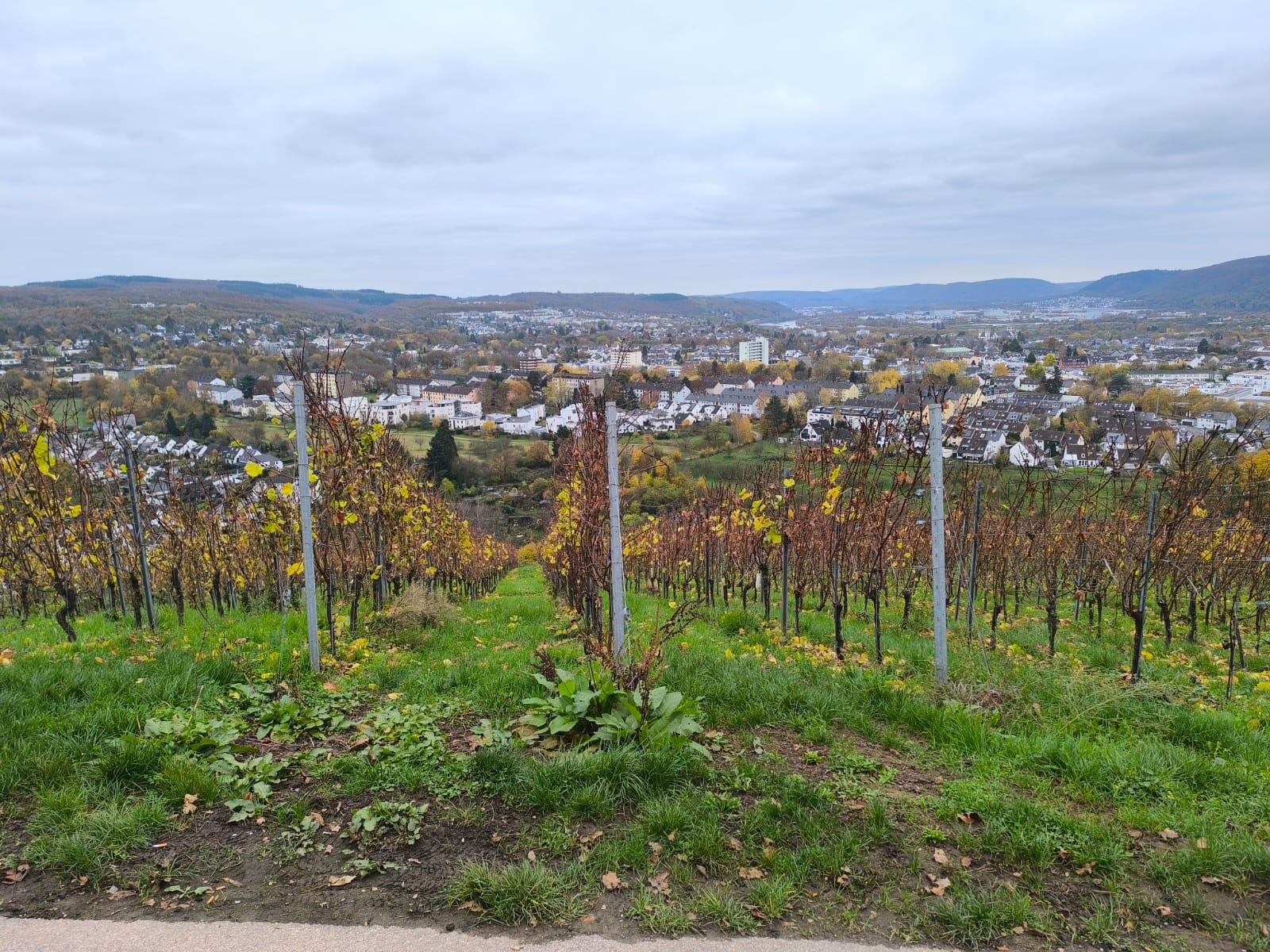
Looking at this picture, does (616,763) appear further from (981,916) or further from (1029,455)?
(1029,455)

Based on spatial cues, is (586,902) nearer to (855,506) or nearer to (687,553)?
(855,506)

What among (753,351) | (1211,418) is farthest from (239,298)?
(1211,418)

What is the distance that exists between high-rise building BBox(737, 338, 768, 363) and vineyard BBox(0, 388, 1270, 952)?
12348 cm

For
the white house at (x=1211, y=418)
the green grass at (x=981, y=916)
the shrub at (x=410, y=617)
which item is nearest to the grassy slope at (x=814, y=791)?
the green grass at (x=981, y=916)

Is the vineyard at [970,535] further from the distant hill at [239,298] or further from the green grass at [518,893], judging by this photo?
the distant hill at [239,298]

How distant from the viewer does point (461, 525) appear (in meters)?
14.4

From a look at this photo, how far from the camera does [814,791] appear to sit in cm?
387

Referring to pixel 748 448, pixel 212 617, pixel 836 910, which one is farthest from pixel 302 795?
pixel 748 448

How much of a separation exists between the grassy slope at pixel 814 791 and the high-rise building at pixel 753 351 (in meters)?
126

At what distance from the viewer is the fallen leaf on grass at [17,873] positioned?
3.21m

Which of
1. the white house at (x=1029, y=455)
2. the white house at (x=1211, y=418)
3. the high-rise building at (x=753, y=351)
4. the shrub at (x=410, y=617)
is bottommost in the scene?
the shrub at (x=410, y=617)

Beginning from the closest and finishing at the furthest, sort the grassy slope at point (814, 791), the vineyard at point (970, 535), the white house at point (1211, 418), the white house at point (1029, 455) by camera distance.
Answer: the grassy slope at point (814, 791), the vineyard at point (970, 535), the white house at point (1029, 455), the white house at point (1211, 418)

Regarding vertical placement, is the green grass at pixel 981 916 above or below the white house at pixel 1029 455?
below

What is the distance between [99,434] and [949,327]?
7500 inches
